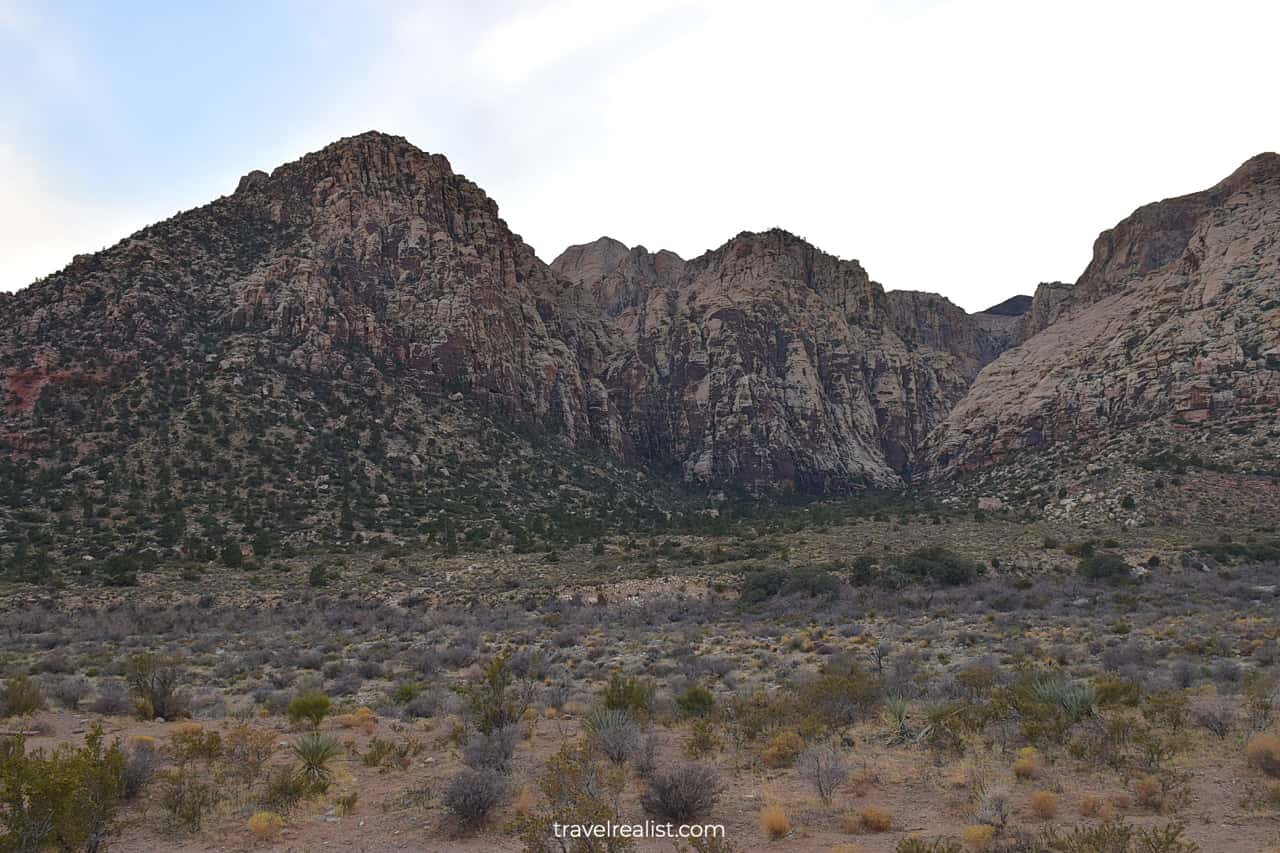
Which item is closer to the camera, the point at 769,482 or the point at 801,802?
the point at 801,802

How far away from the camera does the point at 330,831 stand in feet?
25.0

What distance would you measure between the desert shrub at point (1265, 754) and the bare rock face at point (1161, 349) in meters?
50.1

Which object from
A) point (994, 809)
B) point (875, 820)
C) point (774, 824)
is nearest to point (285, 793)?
point (774, 824)

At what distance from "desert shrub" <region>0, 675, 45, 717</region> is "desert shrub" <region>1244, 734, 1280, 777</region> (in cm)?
1828

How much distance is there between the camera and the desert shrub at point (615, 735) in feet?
31.6

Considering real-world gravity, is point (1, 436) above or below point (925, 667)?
above

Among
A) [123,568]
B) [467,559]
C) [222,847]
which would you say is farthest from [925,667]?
[123,568]

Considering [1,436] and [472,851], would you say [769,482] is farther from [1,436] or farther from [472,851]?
[472,851]

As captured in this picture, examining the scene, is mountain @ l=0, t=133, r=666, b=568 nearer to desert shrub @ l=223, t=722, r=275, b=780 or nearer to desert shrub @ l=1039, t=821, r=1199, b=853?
desert shrub @ l=223, t=722, r=275, b=780

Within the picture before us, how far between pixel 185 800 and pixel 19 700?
638cm

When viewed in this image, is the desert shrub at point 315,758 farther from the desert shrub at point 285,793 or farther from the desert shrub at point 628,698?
the desert shrub at point 628,698

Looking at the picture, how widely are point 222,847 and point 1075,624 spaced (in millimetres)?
21331

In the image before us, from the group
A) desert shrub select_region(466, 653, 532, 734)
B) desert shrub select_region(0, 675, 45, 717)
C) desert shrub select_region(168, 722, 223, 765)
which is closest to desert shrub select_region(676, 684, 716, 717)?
desert shrub select_region(466, 653, 532, 734)

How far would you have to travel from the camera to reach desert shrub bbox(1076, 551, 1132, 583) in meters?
28.1
